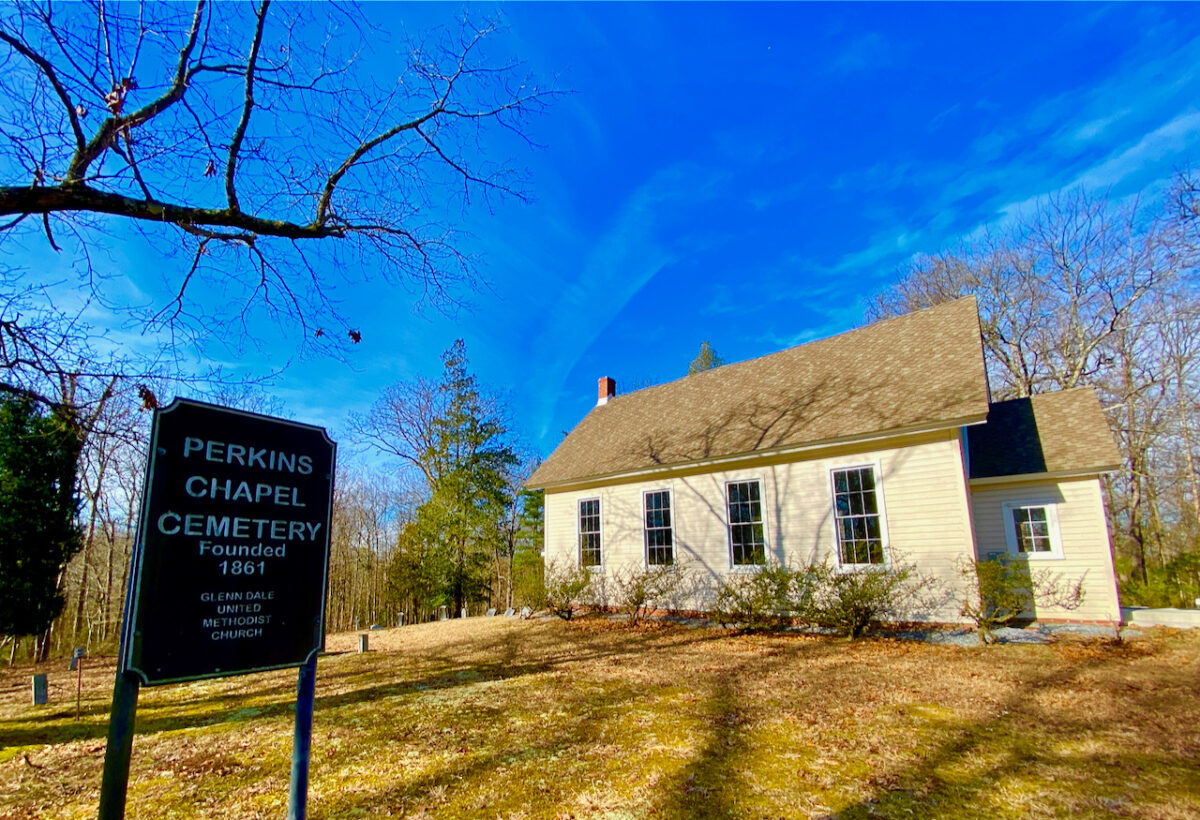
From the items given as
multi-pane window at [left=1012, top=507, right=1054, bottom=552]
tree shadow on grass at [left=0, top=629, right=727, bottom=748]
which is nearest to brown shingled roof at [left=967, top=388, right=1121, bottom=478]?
multi-pane window at [left=1012, top=507, right=1054, bottom=552]

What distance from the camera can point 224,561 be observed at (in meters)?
2.61

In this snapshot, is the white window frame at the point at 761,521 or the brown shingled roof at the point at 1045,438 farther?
the white window frame at the point at 761,521

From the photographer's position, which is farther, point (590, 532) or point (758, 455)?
point (590, 532)

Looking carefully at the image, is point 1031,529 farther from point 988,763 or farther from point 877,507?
point 988,763

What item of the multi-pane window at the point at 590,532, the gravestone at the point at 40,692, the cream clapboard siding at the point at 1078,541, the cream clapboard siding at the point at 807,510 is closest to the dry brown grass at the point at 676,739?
the gravestone at the point at 40,692

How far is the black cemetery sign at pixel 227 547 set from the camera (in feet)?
7.80

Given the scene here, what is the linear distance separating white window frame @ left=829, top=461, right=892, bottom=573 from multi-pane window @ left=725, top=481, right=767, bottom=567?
159 cm

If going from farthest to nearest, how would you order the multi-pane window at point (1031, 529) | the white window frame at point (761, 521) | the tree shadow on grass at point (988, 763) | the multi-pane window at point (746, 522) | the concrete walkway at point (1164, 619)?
1. the multi-pane window at point (746, 522)
2. the white window frame at point (761, 521)
3. the multi-pane window at point (1031, 529)
4. the concrete walkway at point (1164, 619)
5. the tree shadow on grass at point (988, 763)

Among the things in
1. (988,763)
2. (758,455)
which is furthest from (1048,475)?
(988,763)

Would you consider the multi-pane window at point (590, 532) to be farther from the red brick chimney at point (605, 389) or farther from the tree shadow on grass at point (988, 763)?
the tree shadow on grass at point (988, 763)

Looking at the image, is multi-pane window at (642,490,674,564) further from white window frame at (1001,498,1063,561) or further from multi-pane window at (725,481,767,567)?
white window frame at (1001,498,1063,561)

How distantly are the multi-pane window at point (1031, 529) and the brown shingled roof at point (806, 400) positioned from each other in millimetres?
3088

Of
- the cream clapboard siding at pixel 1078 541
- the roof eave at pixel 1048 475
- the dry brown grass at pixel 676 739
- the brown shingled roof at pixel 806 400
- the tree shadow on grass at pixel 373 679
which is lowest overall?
the tree shadow on grass at pixel 373 679

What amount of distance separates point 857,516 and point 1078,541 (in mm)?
3974
